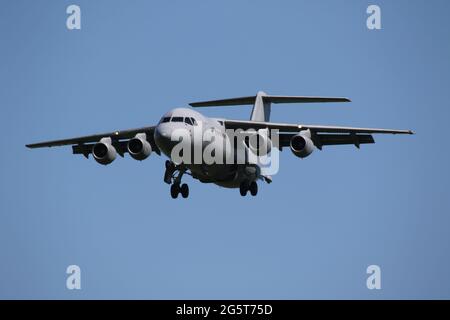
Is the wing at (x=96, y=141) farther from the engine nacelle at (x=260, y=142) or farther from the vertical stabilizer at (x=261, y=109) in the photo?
the vertical stabilizer at (x=261, y=109)

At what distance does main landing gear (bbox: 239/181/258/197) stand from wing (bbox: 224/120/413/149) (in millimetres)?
1692

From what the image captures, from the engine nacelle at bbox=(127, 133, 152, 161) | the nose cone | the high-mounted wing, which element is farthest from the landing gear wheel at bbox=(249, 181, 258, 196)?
the nose cone

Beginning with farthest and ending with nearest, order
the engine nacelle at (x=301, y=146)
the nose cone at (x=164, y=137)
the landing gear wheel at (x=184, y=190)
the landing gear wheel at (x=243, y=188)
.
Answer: the landing gear wheel at (x=243, y=188) < the landing gear wheel at (x=184, y=190) < the engine nacelle at (x=301, y=146) < the nose cone at (x=164, y=137)

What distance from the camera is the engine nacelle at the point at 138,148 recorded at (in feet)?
94.4

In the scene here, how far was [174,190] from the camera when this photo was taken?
30.4 meters

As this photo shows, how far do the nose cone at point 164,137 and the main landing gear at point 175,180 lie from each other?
2.36 metres

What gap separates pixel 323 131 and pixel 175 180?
4.47 metres

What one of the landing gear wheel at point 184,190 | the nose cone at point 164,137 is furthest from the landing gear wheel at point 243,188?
the nose cone at point 164,137

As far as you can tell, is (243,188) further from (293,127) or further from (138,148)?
(138,148)

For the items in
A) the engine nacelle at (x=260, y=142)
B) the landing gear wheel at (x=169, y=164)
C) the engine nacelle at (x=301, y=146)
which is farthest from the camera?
the engine nacelle at (x=260, y=142)

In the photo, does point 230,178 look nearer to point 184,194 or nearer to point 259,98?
point 184,194

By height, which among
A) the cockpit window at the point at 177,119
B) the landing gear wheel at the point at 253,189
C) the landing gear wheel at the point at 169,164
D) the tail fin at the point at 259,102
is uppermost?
the tail fin at the point at 259,102

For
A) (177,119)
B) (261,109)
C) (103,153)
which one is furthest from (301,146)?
(103,153)

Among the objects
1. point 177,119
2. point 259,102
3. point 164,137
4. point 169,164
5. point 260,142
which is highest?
point 259,102
